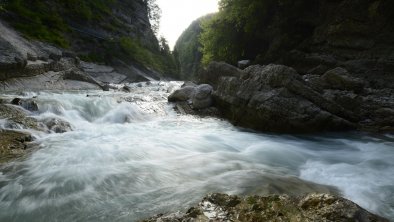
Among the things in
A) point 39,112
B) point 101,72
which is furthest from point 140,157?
point 101,72

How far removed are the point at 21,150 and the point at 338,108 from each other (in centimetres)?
892

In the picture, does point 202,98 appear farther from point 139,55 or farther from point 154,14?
point 154,14

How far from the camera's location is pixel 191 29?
419 ft

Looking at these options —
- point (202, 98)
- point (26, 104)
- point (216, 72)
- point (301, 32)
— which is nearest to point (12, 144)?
point (26, 104)

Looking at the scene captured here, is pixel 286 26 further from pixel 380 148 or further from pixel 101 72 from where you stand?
pixel 101 72

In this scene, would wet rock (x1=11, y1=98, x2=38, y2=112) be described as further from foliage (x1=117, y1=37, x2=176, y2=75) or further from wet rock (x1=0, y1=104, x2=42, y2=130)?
foliage (x1=117, y1=37, x2=176, y2=75)

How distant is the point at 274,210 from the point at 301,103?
7007 millimetres

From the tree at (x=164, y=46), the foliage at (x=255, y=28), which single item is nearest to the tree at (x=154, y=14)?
the tree at (x=164, y=46)

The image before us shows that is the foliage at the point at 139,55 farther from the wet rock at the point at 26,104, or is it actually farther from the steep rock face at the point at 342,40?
the wet rock at the point at 26,104

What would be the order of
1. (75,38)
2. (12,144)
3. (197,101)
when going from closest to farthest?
(12,144)
(197,101)
(75,38)

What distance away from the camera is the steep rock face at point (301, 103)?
9469 millimetres

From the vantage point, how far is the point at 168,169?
5.77 meters

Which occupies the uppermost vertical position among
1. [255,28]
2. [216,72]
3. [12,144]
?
[255,28]

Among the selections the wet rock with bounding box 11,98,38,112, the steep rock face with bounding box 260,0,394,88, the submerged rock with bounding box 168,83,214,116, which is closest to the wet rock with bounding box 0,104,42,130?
the wet rock with bounding box 11,98,38,112
